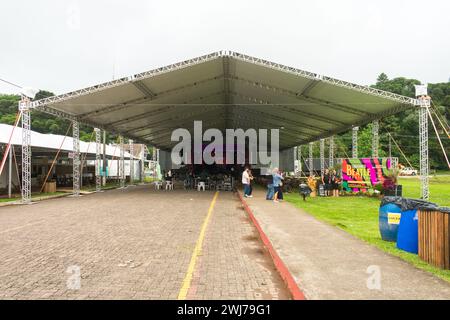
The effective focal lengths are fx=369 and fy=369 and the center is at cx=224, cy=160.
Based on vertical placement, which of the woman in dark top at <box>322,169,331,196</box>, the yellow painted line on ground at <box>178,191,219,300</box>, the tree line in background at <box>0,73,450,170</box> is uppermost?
the tree line in background at <box>0,73,450,170</box>

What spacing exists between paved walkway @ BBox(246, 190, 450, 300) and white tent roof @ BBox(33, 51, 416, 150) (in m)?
9.75

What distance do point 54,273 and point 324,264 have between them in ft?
13.3

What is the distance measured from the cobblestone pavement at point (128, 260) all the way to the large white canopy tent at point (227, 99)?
7.93m

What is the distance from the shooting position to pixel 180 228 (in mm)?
9711

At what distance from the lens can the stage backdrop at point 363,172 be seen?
19.2 meters

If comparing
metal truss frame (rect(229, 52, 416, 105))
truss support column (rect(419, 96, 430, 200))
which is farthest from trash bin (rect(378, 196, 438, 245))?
metal truss frame (rect(229, 52, 416, 105))

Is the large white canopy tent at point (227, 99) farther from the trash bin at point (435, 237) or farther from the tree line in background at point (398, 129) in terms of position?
the tree line in background at point (398, 129)

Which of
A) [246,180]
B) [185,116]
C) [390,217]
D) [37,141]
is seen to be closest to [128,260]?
[390,217]

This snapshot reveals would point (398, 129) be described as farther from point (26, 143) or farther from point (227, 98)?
point (26, 143)

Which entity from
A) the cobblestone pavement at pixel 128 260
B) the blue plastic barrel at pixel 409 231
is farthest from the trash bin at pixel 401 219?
the cobblestone pavement at pixel 128 260

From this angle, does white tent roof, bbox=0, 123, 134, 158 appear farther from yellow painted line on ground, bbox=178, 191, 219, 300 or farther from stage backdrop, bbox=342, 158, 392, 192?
stage backdrop, bbox=342, 158, 392, 192

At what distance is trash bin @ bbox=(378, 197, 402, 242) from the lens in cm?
756

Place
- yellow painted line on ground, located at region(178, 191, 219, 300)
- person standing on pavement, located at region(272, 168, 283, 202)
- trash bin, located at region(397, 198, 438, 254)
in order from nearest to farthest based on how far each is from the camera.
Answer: yellow painted line on ground, located at region(178, 191, 219, 300), trash bin, located at region(397, 198, 438, 254), person standing on pavement, located at region(272, 168, 283, 202)
